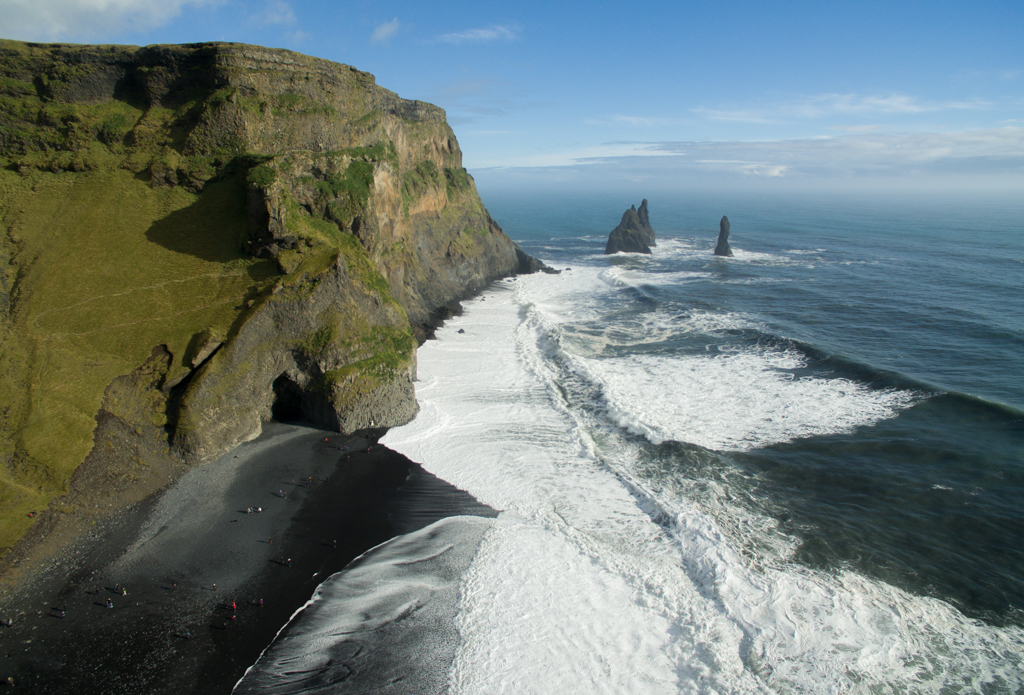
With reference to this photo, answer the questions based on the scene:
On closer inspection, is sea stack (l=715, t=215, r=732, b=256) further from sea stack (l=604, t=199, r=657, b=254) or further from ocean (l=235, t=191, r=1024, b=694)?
ocean (l=235, t=191, r=1024, b=694)

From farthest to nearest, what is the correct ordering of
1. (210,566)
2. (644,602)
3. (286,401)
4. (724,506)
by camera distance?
1. (286,401)
2. (724,506)
3. (210,566)
4. (644,602)

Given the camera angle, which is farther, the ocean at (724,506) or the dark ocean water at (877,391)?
the dark ocean water at (877,391)

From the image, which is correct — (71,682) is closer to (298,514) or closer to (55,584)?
(55,584)

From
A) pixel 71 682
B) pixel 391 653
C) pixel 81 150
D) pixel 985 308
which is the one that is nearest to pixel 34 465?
pixel 71 682

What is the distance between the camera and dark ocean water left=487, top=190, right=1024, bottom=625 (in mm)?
17562

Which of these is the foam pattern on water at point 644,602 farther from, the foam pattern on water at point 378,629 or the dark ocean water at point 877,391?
the dark ocean water at point 877,391

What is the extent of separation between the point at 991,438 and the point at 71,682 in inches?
1418

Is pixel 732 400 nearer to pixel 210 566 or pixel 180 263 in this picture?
pixel 210 566

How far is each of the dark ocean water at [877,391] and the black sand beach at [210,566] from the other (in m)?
12.3

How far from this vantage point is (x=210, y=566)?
16188mm

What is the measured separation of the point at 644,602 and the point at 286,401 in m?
18.6

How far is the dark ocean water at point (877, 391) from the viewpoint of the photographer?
17.6 m

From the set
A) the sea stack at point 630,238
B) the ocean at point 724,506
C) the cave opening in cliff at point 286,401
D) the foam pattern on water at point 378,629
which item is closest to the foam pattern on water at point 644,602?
the ocean at point 724,506

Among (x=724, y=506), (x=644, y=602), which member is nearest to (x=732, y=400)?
(x=724, y=506)
